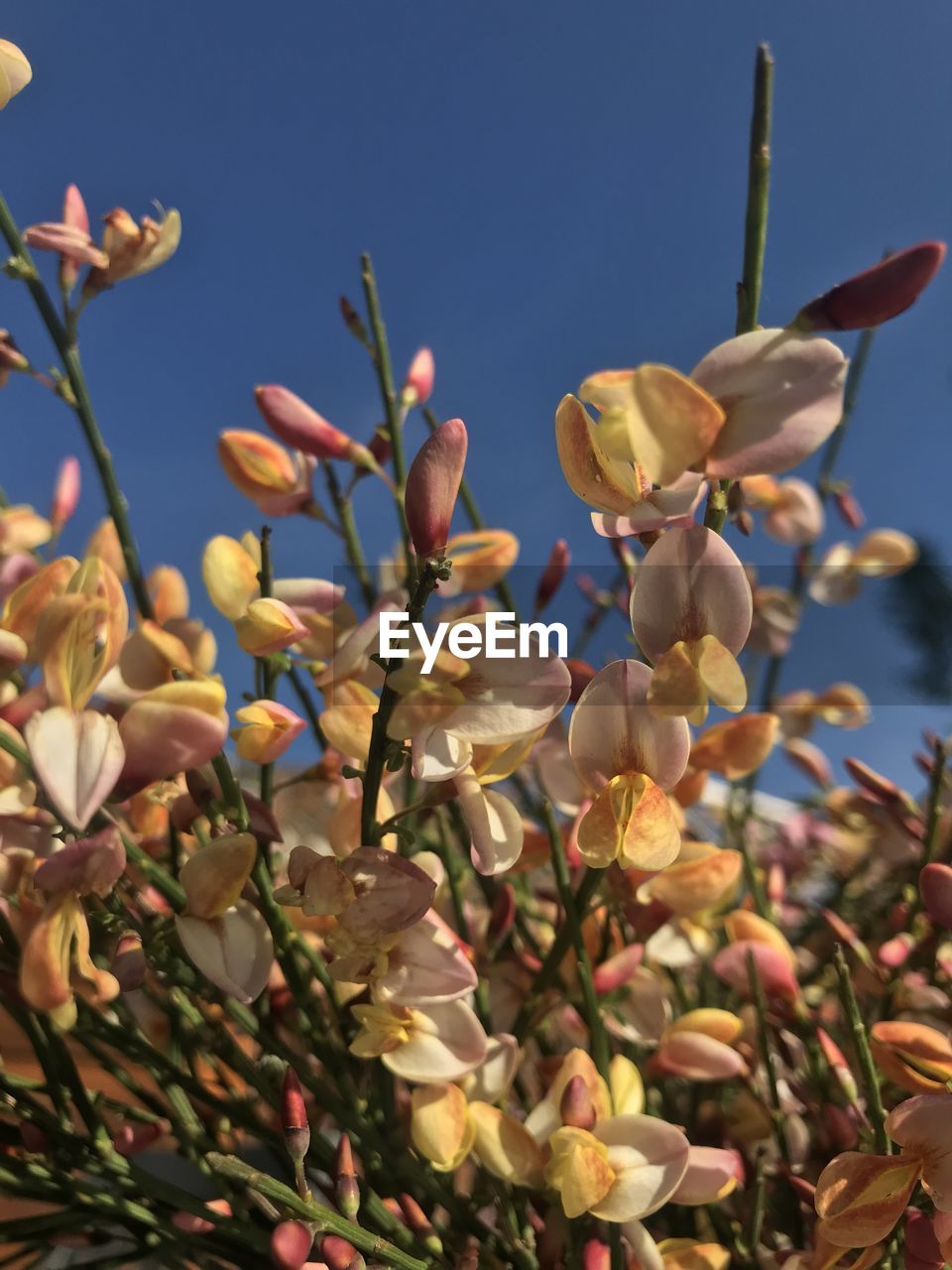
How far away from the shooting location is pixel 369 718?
0.31 metres

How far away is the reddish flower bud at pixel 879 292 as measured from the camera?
9.6 inches

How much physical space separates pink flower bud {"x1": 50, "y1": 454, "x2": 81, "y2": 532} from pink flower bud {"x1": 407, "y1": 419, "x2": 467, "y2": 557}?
41cm

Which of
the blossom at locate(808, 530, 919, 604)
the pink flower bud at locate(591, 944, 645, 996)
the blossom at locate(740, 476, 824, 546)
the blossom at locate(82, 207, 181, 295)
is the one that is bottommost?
the blossom at locate(808, 530, 919, 604)

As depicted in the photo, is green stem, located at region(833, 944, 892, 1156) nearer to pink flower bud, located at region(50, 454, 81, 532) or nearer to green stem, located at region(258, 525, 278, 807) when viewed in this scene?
green stem, located at region(258, 525, 278, 807)

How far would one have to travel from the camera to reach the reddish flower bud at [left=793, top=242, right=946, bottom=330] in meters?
0.24

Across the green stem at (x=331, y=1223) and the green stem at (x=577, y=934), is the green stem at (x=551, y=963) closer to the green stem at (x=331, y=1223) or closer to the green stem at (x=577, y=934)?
the green stem at (x=577, y=934)

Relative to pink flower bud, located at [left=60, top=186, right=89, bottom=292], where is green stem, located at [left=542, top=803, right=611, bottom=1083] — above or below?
below

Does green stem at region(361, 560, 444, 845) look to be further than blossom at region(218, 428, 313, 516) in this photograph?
No

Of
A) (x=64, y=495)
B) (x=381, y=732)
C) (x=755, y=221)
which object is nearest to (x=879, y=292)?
(x=755, y=221)

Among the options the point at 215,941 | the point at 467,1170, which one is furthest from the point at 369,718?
the point at 467,1170


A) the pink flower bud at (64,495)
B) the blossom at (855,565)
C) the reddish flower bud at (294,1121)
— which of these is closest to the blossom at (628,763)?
the reddish flower bud at (294,1121)

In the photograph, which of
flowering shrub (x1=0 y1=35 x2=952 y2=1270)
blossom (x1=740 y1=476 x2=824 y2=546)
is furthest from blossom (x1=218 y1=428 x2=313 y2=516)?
blossom (x1=740 y1=476 x2=824 y2=546)

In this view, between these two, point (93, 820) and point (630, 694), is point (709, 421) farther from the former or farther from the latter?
point (93, 820)

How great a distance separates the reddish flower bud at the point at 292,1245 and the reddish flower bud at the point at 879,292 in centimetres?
26
